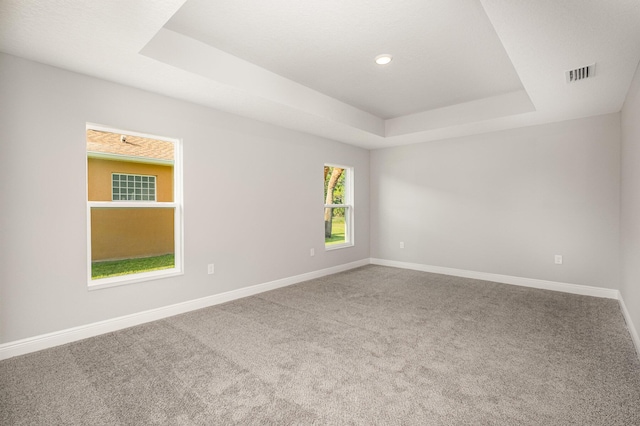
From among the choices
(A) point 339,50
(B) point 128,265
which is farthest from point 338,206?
(B) point 128,265

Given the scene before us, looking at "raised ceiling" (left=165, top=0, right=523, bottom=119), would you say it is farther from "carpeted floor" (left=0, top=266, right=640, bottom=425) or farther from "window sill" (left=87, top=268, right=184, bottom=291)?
"carpeted floor" (left=0, top=266, right=640, bottom=425)

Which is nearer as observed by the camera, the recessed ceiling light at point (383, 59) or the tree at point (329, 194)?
the recessed ceiling light at point (383, 59)

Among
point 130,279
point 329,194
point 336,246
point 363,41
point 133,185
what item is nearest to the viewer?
point 363,41

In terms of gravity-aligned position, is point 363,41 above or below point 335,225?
above

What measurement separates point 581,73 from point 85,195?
455 cm

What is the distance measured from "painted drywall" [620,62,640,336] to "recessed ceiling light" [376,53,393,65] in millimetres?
2091

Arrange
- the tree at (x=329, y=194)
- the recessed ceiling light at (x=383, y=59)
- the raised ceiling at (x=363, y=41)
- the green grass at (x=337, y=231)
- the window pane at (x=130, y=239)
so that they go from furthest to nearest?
the window pane at (x=130, y=239)
the green grass at (x=337, y=231)
the tree at (x=329, y=194)
the recessed ceiling light at (x=383, y=59)
the raised ceiling at (x=363, y=41)

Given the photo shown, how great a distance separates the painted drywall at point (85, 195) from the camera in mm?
2459

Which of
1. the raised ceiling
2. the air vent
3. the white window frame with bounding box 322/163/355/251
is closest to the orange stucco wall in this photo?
the white window frame with bounding box 322/163/355/251

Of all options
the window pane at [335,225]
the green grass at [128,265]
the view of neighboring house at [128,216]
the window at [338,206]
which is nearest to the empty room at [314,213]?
the window pane at [335,225]

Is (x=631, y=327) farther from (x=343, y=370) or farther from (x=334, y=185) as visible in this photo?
(x=334, y=185)

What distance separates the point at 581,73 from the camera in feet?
9.13

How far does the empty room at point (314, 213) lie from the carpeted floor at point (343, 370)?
0.8 inches

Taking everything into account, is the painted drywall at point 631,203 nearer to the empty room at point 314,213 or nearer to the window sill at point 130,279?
the empty room at point 314,213
